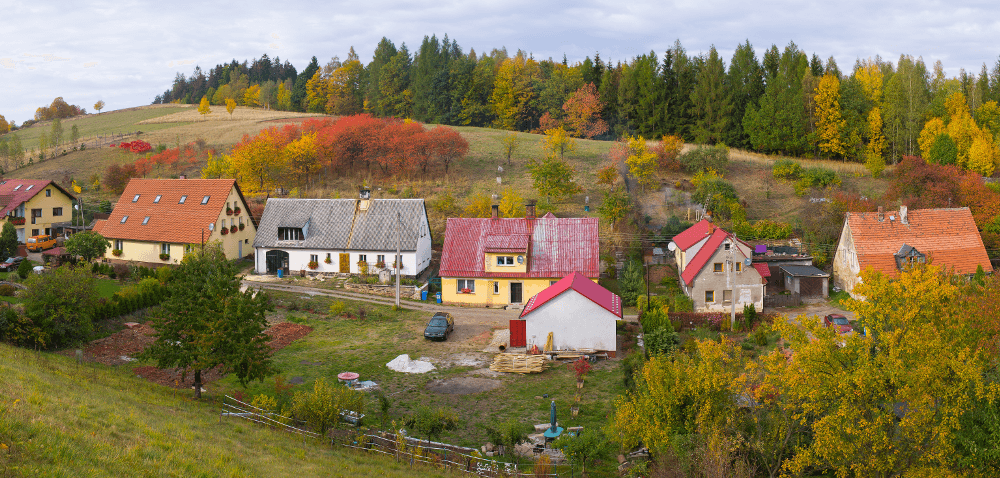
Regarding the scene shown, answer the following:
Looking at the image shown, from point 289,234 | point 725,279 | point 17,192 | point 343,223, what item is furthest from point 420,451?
point 17,192

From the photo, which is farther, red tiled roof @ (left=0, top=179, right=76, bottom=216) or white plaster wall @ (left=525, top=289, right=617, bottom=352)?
red tiled roof @ (left=0, top=179, right=76, bottom=216)

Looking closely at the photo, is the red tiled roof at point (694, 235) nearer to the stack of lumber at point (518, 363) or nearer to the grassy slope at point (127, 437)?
the stack of lumber at point (518, 363)

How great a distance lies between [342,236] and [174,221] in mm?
13987

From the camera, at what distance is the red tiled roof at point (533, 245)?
4257 centimetres

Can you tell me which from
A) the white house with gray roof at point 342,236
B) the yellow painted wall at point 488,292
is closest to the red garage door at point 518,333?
the yellow painted wall at point 488,292

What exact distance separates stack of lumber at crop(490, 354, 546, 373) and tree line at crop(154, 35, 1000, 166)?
54.5 m

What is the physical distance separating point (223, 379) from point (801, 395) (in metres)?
22.5

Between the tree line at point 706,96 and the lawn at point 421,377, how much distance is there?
55.3m

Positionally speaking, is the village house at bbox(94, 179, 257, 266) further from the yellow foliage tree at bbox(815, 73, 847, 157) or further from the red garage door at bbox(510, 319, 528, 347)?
the yellow foliage tree at bbox(815, 73, 847, 157)

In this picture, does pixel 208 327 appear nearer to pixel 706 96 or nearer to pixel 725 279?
pixel 725 279

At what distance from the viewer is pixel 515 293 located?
43.3 m

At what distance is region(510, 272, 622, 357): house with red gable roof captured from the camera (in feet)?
109

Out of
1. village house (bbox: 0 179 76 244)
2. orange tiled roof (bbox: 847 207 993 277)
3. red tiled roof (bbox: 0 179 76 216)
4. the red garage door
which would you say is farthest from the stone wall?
red tiled roof (bbox: 0 179 76 216)

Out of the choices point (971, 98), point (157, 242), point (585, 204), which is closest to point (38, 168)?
point (157, 242)
